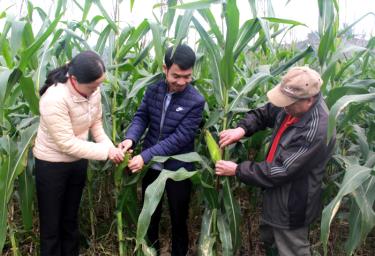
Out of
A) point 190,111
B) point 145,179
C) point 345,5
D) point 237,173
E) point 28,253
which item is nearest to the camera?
point 237,173

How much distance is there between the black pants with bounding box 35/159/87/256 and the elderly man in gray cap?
0.89m

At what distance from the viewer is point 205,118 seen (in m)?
2.84

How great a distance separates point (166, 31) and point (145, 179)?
3.42 ft

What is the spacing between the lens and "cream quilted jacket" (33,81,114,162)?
7.19ft

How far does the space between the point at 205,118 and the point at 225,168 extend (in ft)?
2.06

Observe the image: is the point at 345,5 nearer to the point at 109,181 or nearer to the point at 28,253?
the point at 109,181

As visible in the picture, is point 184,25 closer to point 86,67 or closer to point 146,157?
point 86,67

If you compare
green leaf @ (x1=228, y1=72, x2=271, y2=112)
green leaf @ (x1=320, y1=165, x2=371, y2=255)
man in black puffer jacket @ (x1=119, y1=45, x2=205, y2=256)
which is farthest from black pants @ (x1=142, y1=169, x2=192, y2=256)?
green leaf @ (x1=320, y1=165, x2=371, y2=255)

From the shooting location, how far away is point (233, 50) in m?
2.33

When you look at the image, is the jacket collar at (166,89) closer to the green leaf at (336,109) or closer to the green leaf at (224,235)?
the green leaf at (224,235)

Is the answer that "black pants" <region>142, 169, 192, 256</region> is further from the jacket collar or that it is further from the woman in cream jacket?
the jacket collar

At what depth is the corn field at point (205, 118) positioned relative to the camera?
216 cm

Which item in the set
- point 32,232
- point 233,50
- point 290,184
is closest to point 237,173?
point 290,184

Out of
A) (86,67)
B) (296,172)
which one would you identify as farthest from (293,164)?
(86,67)
